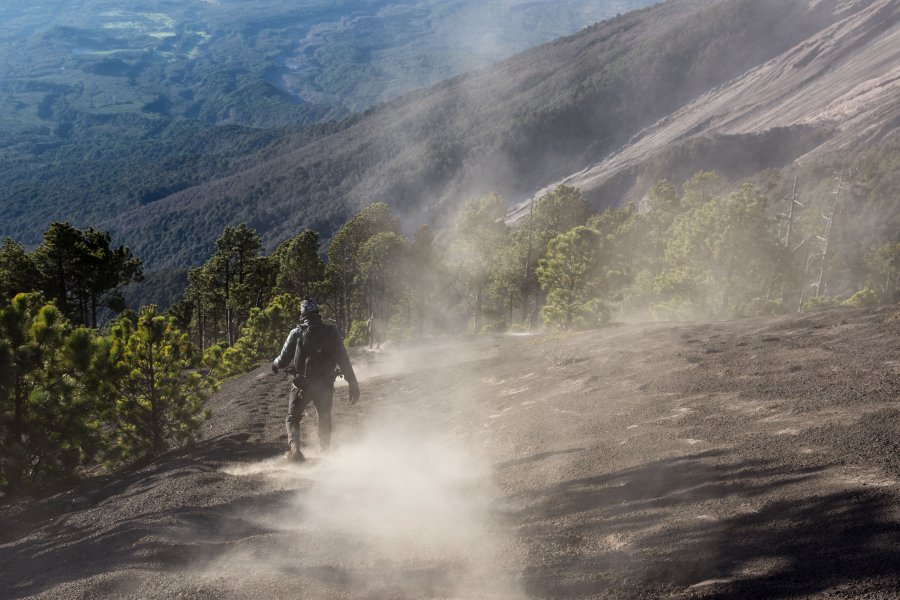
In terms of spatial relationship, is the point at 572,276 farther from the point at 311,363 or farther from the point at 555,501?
the point at 555,501

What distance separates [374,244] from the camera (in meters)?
52.2

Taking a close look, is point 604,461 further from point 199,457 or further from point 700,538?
point 199,457

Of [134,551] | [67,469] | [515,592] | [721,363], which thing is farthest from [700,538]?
[67,469]

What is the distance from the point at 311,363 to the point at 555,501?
5437 mm

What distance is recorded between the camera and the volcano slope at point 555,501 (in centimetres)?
609

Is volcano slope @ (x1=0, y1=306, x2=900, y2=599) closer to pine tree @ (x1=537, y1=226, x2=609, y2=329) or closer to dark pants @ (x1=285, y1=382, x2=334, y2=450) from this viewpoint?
dark pants @ (x1=285, y1=382, x2=334, y2=450)

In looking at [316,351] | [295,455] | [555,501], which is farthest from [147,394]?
[555,501]

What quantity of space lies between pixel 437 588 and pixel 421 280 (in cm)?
5083

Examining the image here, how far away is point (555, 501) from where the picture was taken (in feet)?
27.3

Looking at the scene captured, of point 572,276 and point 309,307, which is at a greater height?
point 309,307

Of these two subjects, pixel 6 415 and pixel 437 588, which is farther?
pixel 6 415

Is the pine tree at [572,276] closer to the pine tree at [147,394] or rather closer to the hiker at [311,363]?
the pine tree at [147,394]

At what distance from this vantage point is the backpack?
11609 mm

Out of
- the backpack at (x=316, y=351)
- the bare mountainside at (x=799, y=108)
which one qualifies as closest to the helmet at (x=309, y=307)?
the backpack at (x=316, y=351)
